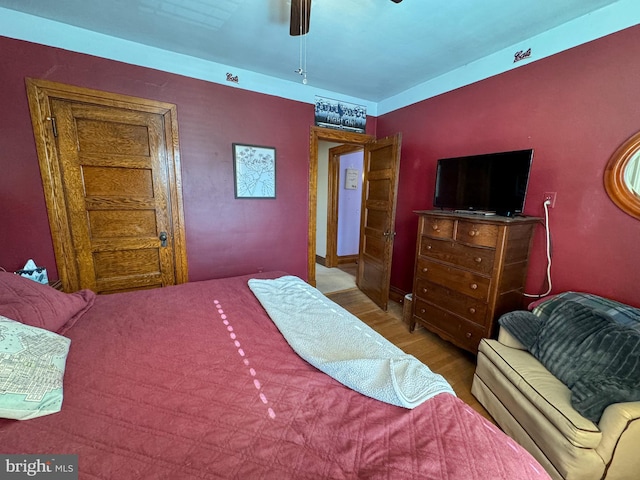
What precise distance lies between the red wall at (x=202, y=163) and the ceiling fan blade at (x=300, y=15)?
139 centimetres

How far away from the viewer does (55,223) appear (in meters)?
2.11

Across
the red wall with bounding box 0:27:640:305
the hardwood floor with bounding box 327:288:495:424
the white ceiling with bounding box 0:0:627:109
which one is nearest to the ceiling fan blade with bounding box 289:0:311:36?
the white ceiling with bounding box 0:0:627:109

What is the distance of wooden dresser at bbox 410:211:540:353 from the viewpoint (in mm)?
1843

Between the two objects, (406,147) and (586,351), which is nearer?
(586,351)

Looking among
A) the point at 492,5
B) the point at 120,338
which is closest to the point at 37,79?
the point at 120,338

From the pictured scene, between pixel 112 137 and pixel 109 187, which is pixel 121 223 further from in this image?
pixel 112 137

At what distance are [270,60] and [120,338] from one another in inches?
98.7

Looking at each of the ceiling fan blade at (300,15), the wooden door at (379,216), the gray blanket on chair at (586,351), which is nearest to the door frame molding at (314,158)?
the wooden door at (379,216)

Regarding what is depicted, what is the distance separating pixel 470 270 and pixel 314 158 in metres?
2.04

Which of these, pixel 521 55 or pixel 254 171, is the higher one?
pixel 521 55

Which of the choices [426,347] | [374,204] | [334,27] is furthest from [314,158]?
[426,347]

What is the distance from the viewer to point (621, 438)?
3.43ft

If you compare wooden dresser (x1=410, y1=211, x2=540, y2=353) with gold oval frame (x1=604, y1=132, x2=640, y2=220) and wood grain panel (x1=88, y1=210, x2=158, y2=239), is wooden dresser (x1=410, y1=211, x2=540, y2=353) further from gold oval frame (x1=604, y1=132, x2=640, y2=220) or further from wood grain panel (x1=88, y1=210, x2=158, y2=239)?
wood grain panel (x1=88, y1=210, x2=158, y2=239)

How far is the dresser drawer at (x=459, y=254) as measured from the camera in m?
1.89
